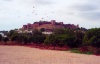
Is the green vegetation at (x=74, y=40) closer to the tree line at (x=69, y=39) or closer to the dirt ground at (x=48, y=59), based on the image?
the tree line at (x=69, y=39)

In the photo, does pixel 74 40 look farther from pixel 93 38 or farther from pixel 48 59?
pixel 48 59

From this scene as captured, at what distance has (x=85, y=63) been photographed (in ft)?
74.9

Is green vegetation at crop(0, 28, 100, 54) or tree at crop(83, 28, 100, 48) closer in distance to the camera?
tree at crop(83, 28, 100, 48)

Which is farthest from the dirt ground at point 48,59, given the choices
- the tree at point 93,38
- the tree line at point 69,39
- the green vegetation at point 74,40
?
the green vegetation at point 74,40

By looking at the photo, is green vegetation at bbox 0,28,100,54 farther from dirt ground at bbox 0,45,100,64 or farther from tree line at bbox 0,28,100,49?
dirt ground at bbox 0,45,100,64

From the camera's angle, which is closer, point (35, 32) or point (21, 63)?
point (21, 63)

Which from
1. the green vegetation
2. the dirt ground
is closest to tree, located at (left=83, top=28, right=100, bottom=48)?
the green vegetation

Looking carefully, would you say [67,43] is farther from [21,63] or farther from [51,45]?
[21,63]

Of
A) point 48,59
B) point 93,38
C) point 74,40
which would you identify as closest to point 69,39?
point 74,40

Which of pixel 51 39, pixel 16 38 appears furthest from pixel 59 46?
pixel 16 38

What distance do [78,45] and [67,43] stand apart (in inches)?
88.1

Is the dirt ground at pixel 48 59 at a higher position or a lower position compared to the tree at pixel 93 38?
lower

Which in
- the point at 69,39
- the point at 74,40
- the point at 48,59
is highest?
the point at 69,39

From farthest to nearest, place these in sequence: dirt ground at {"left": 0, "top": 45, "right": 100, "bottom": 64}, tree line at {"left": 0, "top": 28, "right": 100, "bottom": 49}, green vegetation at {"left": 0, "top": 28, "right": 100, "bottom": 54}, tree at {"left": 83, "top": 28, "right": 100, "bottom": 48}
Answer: green vegetation at {"left": 0, "top": 28, "right": 100, "bottom": 54} < tree line at {"left": 0, "top": 28, "right": 100, "bottom": 49} < tree at {"left": 83, "top": 28, "right": 100, "bottom": 48} < dirt ground at {"left": 0, "top": 45, "right": 100, "bottom": 64}
